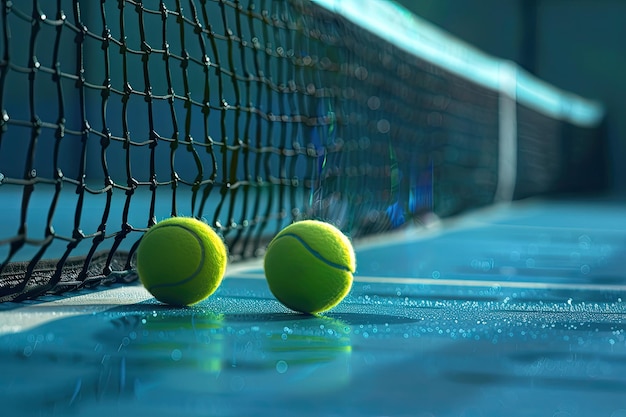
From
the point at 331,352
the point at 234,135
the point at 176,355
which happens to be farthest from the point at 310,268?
the point at 234,135

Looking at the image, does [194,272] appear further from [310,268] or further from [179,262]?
[310,268]

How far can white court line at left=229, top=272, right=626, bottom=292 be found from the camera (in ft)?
10.4

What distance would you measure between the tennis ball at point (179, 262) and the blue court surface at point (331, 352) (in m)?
0.06

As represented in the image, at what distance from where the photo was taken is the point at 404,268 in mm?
3777

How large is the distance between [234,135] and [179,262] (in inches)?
76.5

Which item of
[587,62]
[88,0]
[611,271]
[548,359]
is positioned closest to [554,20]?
[587,62]

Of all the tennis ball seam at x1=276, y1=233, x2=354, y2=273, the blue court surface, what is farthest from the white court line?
the tennis ball seam at x1=276, y1=233, x2=354, y2=273

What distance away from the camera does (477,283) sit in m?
3.26

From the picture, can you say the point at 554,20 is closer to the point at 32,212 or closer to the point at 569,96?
the point at 569,96

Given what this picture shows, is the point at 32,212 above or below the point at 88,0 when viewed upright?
below

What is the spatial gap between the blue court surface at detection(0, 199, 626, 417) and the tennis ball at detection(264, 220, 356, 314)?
59mm

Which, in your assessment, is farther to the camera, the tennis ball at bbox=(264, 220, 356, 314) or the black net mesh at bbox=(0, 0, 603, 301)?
the black net mesh at bbox=(0, 0, 603, 301)

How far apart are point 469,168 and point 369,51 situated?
344cm

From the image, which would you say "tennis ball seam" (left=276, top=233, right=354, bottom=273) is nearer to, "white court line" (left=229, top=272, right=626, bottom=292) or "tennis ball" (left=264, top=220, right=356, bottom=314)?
"tennis ball" (left=264, top=220, right=356, bottom=314)
